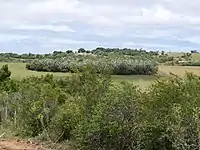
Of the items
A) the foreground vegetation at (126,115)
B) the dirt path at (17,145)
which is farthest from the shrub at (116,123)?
the dirt path at (17,145)

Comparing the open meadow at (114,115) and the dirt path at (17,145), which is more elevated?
the open meadow at (114,115)

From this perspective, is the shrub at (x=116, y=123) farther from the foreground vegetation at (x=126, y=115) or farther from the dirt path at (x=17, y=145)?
the dirt path at (x=17, y=145)

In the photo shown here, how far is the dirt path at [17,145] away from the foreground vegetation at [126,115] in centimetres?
89

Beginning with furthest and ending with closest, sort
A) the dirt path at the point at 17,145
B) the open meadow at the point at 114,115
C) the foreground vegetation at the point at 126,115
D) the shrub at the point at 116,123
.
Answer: the dirt path at the point at 17,145
the shrub at the point at 116,123
the open meadow at the point at 114,115
the foreground vegetation at the point at 126,115

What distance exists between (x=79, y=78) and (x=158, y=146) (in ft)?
12.7

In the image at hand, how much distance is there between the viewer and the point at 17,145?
633 inches

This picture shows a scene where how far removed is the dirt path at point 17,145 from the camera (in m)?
15.6

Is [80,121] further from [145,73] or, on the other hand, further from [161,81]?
[145,73]

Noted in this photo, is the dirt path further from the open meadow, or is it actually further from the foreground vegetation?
the foreground vegetation

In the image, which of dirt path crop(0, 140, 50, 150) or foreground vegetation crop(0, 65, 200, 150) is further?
dirt path crop(0, 140, 50, 150)

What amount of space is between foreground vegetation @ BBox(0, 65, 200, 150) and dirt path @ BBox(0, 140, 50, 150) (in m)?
0.89

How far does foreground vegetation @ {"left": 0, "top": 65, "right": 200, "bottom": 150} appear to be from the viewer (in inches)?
519

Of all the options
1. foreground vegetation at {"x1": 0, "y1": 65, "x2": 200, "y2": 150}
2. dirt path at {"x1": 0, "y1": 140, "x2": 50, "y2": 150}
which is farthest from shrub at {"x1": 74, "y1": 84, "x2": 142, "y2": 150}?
dirt path at {"x1": 0, "y1": 140, "x2": 50, "y2": 150}

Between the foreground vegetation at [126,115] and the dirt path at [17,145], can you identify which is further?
the dirt path at [17,145]
